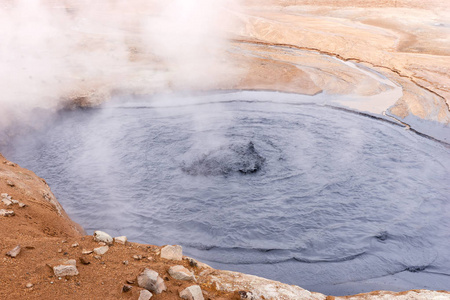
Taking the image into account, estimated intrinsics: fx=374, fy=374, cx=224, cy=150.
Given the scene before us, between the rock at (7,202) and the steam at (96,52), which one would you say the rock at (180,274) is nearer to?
the rock at (7,202)

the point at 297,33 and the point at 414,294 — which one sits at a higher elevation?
the point at 297,33

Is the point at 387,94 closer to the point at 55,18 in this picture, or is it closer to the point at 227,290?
the point at 227,290

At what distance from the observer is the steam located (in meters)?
7.12

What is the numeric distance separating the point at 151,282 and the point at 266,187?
8.75 ft

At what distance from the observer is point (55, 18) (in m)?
12.0

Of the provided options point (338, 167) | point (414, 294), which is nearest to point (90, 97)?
point (338, 167)

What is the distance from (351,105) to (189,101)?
10.3 feet

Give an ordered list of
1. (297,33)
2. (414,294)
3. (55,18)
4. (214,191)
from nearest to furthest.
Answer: (414,294)
(214,191)
(297,33)
(55,18)

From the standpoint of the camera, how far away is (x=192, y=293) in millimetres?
2400

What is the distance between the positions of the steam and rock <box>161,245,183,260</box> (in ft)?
14.8

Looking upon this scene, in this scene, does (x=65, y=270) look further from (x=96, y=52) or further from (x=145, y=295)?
(x=96, y=52)

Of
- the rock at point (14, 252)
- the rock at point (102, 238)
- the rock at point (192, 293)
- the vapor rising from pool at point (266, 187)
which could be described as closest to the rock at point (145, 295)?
the rock at point (192, 293)

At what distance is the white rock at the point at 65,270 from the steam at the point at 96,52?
4.51 metres

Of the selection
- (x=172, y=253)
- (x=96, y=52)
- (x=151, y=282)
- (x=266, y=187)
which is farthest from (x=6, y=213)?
(x=96, y=52)
